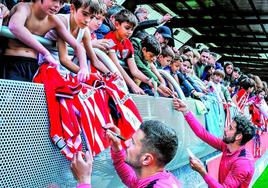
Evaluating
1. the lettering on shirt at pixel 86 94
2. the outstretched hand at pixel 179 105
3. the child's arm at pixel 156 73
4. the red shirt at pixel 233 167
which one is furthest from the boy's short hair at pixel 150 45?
the lettering on shirt at pixel 86 94

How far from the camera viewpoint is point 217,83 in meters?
6.57

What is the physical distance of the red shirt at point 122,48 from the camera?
11.1 ft

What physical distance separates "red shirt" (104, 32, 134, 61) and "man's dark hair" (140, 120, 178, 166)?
1.54 metres

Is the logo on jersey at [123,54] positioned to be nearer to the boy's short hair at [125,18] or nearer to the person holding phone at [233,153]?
the boy's short hair at [125,18]

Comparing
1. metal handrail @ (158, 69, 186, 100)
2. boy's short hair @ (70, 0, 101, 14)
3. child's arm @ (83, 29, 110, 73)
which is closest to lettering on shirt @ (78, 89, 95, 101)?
child's arm @ (83, 29, 110, 73)

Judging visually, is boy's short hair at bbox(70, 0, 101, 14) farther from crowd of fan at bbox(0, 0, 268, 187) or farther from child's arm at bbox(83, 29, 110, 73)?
child's arm at bbox(83, 29, 110, 73)

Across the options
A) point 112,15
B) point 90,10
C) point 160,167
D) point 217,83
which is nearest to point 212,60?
point 217,83

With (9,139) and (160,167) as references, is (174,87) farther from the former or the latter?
(9,139)

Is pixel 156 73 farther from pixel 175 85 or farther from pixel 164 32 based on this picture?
pixel 164 32

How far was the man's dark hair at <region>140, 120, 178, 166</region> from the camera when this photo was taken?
1.92 m

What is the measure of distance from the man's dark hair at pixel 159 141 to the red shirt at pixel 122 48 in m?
1.54

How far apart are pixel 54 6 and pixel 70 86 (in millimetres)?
587

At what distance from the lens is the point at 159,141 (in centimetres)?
192

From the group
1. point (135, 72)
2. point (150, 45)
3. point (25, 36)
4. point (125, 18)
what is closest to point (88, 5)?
point (25, 36)
